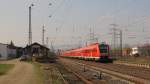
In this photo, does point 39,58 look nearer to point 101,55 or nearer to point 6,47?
point 101,55

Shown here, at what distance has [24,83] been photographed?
23047 millimetres

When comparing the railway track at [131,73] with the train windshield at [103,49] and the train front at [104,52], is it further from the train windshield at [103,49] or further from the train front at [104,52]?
the train windshield at [103,49]

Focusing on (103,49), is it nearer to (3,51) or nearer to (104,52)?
(104,52)

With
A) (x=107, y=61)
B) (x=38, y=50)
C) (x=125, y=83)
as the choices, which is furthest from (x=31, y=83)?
(x=38, y=50)

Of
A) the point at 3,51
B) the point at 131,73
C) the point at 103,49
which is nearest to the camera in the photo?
the point at 131,73

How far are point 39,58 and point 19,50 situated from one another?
80.4 meters

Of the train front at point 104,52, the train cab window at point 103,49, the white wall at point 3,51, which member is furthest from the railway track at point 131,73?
the white wall at point 3,51

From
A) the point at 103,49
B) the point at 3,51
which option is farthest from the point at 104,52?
the point at 3,51

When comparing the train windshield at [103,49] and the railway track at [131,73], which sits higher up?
the train windshield at [103,49]

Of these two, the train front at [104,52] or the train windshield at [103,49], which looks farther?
the train windshield at [103,49]

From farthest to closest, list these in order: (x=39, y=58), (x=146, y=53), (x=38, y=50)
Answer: (x=146, y=53), (x=38, y=50), (x=39, y=58)

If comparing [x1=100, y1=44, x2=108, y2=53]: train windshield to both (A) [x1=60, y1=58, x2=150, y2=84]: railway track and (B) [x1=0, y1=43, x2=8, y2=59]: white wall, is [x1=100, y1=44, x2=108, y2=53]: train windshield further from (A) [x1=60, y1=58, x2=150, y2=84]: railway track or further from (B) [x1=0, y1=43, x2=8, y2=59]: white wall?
(B) [x1=0, y1=43, x2=8, y2=59]: white wall

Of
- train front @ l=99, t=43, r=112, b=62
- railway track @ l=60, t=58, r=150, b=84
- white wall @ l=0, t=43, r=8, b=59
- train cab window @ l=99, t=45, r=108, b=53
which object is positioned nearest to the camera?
railway track @ l=60, t=58, r=150, b=84

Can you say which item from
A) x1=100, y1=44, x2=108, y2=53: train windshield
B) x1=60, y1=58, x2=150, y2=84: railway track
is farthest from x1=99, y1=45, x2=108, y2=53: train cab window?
x1=60, y1=58, x2=150, y2=84: railway track
